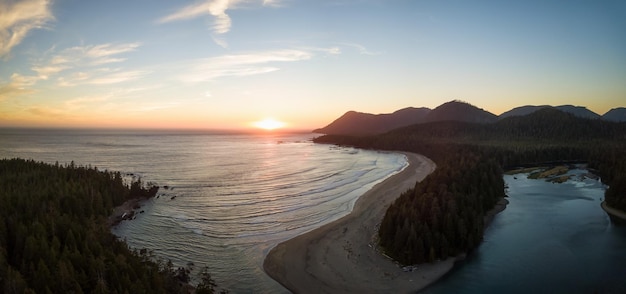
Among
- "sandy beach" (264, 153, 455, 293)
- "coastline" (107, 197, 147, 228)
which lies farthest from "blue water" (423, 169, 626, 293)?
"coastline" (107, 197, 147, 228)

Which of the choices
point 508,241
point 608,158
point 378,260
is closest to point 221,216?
point 378,260

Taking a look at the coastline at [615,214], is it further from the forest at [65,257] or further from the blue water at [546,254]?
the forest at [65,257]

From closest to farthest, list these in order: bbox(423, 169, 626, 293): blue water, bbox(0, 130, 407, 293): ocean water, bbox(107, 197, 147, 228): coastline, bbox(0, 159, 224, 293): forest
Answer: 1. bbox(0, 159, 224, 293): forest
2. bbox(423, 169, 626, 293): blue water
3. bbox(0, 130, 407, 293): ocean water
4. bbox(107, 197, 147, 228): coastline

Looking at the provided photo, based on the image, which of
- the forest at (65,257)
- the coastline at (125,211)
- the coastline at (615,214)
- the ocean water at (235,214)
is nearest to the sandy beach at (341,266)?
the ocean water at (235,214)

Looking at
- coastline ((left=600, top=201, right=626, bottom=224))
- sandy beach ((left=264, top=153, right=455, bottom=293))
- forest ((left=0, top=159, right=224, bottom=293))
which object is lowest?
sandy beach ((left=264, top=153, right=455, bottom=293))

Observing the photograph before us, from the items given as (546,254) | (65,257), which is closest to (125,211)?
(65,257)

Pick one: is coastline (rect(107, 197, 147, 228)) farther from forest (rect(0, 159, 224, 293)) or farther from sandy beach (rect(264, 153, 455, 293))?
sandy beach (rect(264, 153, 455, 293))

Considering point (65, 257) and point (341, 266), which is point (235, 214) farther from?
point (65, 257)

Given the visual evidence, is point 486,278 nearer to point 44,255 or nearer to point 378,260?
point 378,260
